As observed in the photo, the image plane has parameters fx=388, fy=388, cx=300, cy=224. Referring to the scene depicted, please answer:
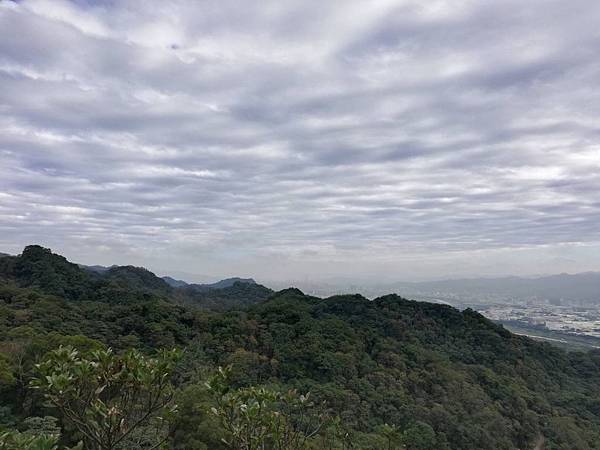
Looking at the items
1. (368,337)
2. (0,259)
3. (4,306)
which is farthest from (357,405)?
(0,259)

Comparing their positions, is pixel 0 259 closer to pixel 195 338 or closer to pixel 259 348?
pixel 195 338

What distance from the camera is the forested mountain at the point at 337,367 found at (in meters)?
20.7

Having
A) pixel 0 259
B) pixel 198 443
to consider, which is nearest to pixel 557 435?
pixel 198 443

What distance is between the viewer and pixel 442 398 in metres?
33.3

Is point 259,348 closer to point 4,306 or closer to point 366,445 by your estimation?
point 366,445

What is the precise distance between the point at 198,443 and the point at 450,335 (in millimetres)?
45025

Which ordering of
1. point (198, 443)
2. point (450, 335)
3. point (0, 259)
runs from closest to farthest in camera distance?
point (198, 443)
point (450, 335)
point (0, 259)

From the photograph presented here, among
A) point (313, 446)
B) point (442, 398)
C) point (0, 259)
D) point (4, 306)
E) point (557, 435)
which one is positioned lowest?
point (557, 435)

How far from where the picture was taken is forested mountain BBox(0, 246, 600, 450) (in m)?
20.7

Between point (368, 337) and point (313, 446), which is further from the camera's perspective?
point (368, 337)

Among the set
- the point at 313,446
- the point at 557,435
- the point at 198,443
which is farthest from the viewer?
the point at 557,435

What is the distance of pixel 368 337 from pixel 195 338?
19.2m

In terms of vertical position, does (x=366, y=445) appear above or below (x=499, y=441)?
above

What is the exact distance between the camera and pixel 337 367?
113ft
